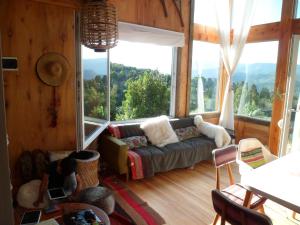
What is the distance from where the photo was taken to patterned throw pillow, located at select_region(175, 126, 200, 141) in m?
3.96

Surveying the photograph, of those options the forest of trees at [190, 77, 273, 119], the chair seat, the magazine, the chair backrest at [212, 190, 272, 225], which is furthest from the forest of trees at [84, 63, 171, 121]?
the chair backrest at [212, 190, 272, 225]

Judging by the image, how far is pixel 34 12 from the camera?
236cm

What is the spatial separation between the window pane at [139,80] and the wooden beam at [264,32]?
1.56m

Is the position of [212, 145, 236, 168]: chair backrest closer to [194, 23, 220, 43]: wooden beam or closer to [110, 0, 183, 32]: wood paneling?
[110, 0, 183, 32]: wood paneling

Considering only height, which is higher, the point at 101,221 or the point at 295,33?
the point at 295,33

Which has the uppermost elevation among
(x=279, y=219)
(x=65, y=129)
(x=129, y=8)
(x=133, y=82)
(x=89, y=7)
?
(x=129, y=8)

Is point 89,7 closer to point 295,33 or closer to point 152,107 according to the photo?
point 152,107

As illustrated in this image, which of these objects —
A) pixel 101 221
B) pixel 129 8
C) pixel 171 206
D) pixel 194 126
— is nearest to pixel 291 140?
pixel 194 126

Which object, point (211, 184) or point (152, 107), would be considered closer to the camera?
point (211, 184)

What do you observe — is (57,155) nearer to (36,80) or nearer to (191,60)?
(36,80)

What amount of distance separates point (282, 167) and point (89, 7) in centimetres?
234

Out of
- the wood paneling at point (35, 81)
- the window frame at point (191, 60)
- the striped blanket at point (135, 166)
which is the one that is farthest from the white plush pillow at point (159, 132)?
the wood paneling at point (35, 81)

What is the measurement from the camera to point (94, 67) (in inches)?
118

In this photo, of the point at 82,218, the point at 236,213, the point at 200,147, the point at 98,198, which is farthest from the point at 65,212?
the point at 200,147
